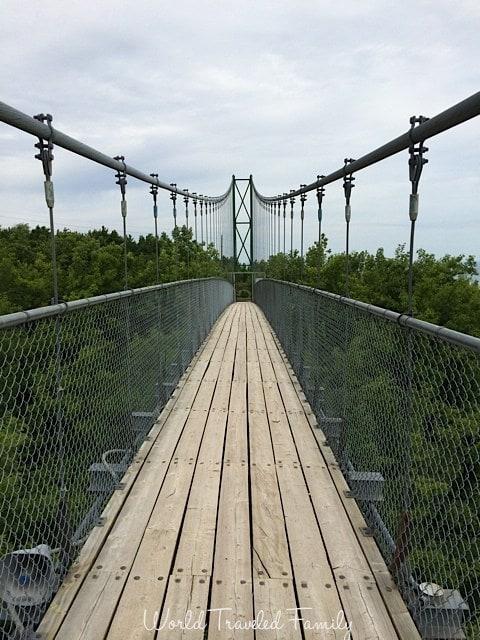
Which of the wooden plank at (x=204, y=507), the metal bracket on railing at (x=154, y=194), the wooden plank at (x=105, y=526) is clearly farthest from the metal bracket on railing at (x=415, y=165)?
the metal bracket on railing at (x=154, y=194)

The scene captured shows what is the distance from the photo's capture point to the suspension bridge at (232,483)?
6.08 ft

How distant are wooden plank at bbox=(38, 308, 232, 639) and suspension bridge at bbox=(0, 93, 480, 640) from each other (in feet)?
0.03

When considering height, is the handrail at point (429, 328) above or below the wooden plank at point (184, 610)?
above

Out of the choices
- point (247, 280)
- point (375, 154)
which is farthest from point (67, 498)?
point (247, 280)

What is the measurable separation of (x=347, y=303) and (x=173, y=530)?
141cm

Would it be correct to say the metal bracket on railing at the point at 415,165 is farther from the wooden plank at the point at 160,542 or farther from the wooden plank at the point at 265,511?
the wooden plank at the point at 160,542

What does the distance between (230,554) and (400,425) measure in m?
0.88

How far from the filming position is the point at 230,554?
225cm

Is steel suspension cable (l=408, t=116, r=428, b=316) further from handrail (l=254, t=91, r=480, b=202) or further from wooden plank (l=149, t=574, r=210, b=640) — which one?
wooden plank (l=149, t=574, r=210, b=640)

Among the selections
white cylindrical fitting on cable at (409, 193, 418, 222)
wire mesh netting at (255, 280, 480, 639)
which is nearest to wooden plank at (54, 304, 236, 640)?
wire mesh netting at (255, 280, 480, 639)

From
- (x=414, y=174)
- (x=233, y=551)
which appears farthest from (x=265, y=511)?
(x=414, y=174)

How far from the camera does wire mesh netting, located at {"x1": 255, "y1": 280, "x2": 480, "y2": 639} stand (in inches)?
73.3

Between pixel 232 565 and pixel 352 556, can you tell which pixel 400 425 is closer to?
pixel 352 556

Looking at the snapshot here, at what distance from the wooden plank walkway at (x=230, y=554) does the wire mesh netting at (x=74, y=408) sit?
0.09m
